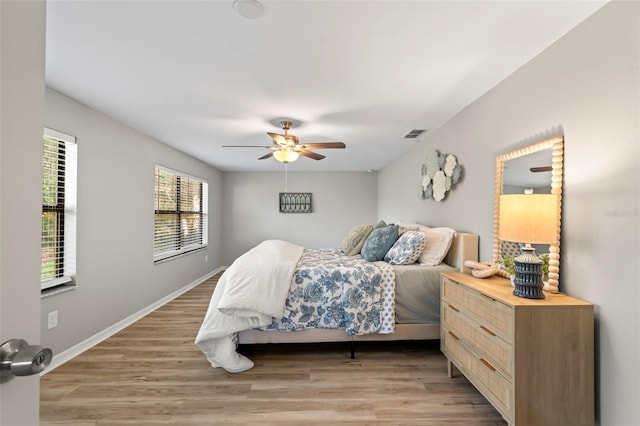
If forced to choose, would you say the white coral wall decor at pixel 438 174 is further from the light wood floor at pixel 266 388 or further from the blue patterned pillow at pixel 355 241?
the light wood floor at pixel 266 388

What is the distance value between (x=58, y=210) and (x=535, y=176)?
3.77 meters

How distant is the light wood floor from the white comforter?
168 millimetres

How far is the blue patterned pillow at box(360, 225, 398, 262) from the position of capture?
315cm

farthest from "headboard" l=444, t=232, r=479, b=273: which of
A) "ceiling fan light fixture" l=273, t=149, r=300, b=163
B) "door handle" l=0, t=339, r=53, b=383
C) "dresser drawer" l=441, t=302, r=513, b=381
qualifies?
"door handle" l=0, t=339, r=53, b=383

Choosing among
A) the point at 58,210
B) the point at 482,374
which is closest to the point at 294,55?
the point at 482,374

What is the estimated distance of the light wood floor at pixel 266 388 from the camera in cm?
191

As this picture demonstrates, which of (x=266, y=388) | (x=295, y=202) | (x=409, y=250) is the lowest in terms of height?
(x=266, y=388)

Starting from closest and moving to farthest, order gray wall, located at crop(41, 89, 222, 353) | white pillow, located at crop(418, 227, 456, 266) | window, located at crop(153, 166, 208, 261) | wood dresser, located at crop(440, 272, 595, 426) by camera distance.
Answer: wood dresser, located at crop(440, 272, 595, 426) < gray wall, located at crop(41, 89, 222, 353) < white pillow, located at crop(418, 227, 456, 266) < window, located at crop(153, 166, 208, 261)

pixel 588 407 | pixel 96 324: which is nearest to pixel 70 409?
pixel 96 324

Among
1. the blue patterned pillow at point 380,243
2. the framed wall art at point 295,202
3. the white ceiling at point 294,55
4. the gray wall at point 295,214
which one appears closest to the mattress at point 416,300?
the blue patterned pillow at point 380,243

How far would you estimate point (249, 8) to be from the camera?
4.90ft

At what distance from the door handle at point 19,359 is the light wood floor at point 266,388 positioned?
1.70 metres

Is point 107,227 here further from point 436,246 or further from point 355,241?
point 436,246

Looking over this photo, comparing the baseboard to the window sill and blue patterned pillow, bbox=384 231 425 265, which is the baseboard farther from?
blue patterned pillow, bbox=384 231 425 265
